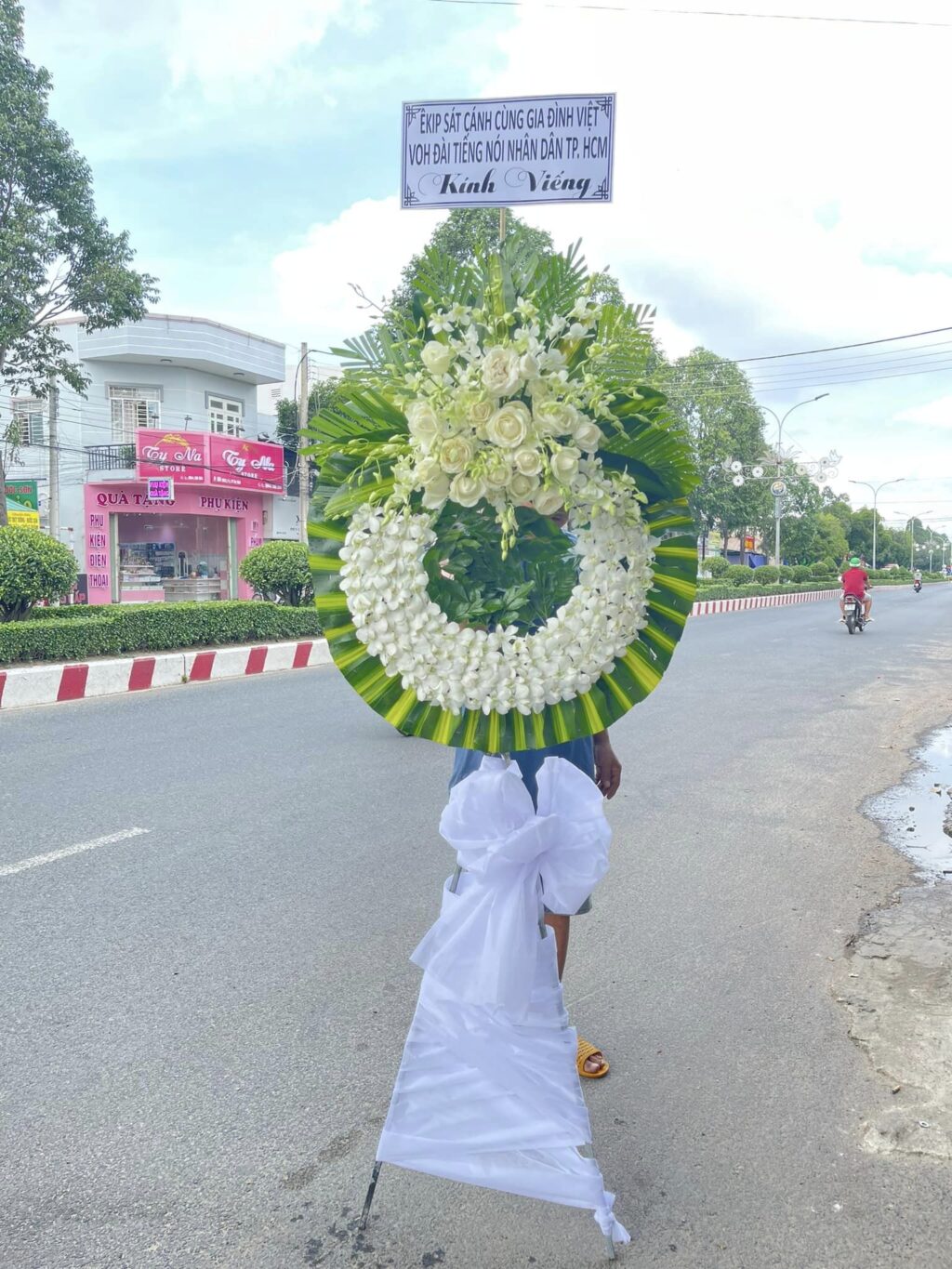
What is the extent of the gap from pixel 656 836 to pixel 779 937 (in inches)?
55.5

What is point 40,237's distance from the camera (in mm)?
14852

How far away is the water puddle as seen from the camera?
5070 mm

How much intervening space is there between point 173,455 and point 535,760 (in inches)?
1095

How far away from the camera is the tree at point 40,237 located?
1416 centimetres

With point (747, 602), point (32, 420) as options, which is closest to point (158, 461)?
point (32, 420)

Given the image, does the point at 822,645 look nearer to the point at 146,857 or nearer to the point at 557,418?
the point at 146,857

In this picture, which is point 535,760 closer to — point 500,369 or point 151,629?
point 500,369

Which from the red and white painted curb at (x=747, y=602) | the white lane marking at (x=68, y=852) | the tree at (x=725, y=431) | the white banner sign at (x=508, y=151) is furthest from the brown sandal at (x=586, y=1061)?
the tree at (x=725, y=431)

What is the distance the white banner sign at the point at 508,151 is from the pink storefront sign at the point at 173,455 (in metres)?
26.2

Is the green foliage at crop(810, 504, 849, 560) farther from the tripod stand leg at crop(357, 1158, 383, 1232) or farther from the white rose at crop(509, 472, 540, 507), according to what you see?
the tripod stand leg at crop(357, 1158, 383, 1232)

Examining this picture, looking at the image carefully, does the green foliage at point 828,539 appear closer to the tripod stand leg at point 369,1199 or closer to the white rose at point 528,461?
the white rose at point 528,461

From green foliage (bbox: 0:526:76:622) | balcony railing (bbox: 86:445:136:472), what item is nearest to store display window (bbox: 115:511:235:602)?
balcony railing (bbox: 86:445:136:472)

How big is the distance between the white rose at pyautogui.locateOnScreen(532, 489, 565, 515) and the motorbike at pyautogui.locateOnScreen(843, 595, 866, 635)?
19.2 m

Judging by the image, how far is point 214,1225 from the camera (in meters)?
2.12
